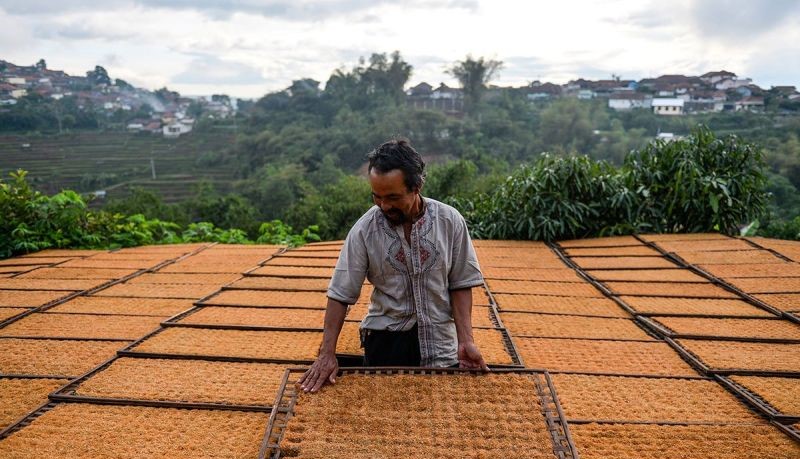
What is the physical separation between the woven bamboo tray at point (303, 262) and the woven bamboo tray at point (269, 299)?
0.72 meters

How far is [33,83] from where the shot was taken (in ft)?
109

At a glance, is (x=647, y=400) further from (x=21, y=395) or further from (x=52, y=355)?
(x=52, y=355)

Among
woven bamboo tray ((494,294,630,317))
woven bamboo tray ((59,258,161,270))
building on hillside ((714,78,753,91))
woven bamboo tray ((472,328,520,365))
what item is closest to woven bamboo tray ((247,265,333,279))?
woven bamboo tray ((59,258,161,270))

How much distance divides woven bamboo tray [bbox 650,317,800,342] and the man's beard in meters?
1.61

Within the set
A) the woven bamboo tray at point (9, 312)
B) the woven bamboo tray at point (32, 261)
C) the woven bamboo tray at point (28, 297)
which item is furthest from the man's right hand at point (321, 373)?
A: the woven bamboo tray at point (32, 261)

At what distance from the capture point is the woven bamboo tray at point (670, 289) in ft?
10.0

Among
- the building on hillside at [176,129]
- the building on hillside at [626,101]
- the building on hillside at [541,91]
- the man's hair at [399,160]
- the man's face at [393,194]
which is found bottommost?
the man's face at [393,194]

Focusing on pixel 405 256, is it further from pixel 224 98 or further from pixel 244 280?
pixel 224 98

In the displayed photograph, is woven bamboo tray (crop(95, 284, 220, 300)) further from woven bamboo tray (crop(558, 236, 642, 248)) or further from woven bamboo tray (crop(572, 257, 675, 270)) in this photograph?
woven bamboo tray (crop(558, 236, 642, 248))

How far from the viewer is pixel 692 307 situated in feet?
9.29

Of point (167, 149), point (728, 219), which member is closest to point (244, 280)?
point (728, 219)

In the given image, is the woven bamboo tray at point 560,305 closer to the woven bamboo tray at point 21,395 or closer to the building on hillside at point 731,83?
the woven bamboo tray at point 21,395

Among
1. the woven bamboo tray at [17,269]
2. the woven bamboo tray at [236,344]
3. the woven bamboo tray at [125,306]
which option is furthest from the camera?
the woven bamboo tray at [17,269]

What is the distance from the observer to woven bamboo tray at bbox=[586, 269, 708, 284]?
3369 mm
